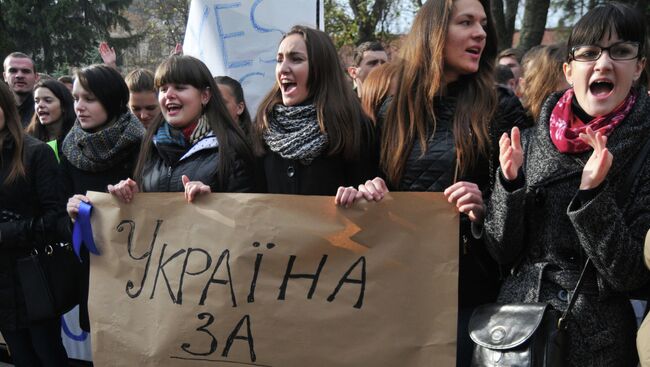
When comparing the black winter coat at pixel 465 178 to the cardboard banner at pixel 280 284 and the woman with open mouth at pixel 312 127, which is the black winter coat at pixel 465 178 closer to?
the cardboard banner at pixel 280 284

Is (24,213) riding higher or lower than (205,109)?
lower

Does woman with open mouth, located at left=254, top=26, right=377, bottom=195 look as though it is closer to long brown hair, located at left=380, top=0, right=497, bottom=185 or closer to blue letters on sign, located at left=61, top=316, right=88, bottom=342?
long brown hair, located at left=380, top=0, right=497, bottom=185

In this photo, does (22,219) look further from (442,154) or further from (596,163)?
(596,163)

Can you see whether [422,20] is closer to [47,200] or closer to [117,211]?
[117,211]

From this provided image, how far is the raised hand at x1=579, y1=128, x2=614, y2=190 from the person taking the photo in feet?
7.18

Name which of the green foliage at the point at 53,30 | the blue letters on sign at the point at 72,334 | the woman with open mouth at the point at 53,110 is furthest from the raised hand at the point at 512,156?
the green foliage at the point at 53,30

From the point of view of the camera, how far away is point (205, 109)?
3.49 metres

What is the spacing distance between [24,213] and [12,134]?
16.3 inches

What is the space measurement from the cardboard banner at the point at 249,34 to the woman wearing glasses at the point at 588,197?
2.87 m

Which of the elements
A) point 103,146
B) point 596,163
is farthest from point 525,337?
point 103,146

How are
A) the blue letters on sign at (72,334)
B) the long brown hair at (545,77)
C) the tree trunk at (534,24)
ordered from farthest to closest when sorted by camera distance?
the tree trunk at (534,24)
the blue letters on sign at (72,334)
the long brown hair at (545,77)

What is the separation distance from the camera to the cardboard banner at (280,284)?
2629mm

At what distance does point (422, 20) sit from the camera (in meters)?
2.96

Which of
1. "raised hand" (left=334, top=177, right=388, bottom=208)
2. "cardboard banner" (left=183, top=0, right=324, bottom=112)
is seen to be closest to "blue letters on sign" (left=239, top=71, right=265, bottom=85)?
"cardboard banner" (left=183, top=0, right=324, bottom=112)
